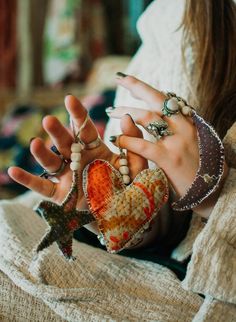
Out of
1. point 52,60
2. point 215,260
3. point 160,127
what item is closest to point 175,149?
point 160,127

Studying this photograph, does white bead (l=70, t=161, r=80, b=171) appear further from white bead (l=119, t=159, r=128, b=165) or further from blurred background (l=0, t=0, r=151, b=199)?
blurred background (l=0, t=0, r=151, b=199)

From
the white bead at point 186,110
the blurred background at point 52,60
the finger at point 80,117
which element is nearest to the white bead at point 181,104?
the white bead at point 186,110

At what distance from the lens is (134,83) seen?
2.12 ft

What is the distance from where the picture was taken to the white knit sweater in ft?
1.88

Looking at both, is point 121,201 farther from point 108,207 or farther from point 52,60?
point 52,60

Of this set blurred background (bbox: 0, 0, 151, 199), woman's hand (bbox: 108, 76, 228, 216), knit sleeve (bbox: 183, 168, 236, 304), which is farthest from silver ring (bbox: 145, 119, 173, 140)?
blurred background (bbox: 0, 0, 151, 199)

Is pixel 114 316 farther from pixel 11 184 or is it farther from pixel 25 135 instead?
pixel 25 135

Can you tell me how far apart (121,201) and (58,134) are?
0.10 meters

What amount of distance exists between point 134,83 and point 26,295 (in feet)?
0.95

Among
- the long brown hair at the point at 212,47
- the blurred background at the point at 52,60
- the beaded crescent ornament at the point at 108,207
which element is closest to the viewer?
the beaded crescent ornament at the point at 108,207

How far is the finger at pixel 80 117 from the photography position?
1.88 feet

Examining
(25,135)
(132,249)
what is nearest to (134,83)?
(132,249)

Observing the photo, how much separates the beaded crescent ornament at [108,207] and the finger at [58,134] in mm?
11

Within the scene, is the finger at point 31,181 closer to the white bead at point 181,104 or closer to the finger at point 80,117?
the finger at point 80,117
